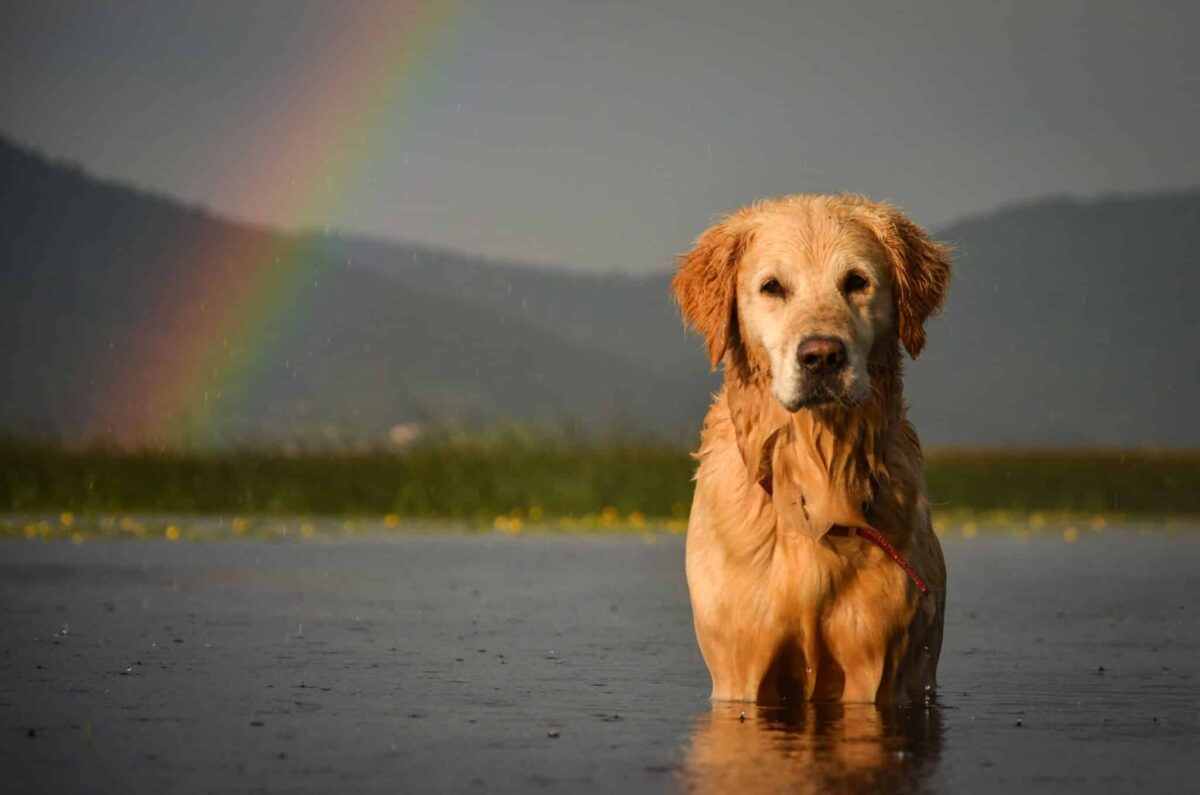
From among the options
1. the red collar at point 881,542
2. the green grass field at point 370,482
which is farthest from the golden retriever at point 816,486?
the green grass field at point 370,482

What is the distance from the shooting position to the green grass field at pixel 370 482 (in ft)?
79.7

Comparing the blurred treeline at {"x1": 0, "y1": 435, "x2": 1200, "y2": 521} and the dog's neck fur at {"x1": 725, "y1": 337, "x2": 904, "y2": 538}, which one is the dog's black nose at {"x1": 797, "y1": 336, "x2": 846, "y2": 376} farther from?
the blurred treeline at {"x1": 0, "y1": 435, "x2": 1200, "y2": 521}

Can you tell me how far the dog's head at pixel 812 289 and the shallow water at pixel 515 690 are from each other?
1.23 m

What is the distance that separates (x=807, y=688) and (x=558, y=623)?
4.92 meters

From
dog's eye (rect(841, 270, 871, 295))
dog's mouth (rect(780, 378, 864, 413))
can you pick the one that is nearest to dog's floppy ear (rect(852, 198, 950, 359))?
dog's eye (rect(841, 270, 871, 295))

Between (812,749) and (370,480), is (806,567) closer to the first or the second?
(812,749)

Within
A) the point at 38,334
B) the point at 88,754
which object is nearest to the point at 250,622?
the point at 88,754

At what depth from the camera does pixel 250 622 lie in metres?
11.3

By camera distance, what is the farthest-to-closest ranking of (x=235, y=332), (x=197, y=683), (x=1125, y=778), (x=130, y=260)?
(x=130, y=260), (x=235, y=332), (x=197, y=683), (x=1125, y=778)

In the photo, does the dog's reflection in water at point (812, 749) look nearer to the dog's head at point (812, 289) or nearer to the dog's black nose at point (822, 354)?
the dog's head at point (812, 289)

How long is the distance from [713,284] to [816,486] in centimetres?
83

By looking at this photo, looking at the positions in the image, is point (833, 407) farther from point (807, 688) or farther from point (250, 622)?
point (250, 622)

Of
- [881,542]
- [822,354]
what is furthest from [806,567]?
[822,354]

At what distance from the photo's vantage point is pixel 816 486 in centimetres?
654
